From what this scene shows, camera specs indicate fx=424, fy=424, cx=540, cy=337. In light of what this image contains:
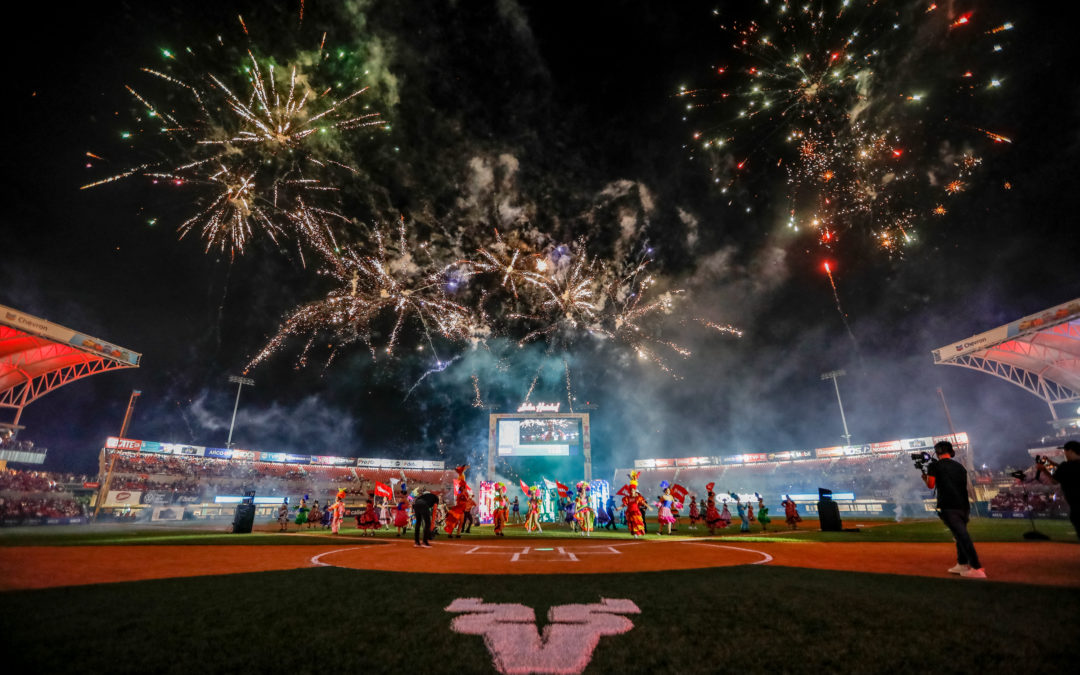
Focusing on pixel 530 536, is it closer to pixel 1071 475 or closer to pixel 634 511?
pixel 634 511

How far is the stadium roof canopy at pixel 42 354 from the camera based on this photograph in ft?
81.4

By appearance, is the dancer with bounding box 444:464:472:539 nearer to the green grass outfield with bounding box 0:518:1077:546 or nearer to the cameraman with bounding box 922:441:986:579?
the green grass outfield with bounding box 0:518:1077:546

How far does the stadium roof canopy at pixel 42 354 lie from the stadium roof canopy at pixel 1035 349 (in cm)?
5771

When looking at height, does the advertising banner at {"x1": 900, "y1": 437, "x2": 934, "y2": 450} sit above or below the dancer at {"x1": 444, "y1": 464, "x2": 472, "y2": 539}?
above

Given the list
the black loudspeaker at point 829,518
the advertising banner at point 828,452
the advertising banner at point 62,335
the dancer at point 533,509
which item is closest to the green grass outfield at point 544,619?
the black loudspeaker at point 829,518

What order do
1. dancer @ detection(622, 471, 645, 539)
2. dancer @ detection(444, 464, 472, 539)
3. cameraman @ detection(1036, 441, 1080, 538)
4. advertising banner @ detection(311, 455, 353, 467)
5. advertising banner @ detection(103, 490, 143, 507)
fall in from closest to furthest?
1. cameraman @ detection(1036, 441, 1080, 538)
2. dancer @ detection(444, 464, 472, 539)
3. dancer @ detection(622, 471, 645, 539)
4. advertising banner @ detection(103, 490, 143, 507)
5. advertising banner @ detection(311, 455, 353, 467)

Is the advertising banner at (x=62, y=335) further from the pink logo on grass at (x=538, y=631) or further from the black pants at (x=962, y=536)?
the black pants at (x=962, y=536)

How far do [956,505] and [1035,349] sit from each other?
Result: 36225 mm

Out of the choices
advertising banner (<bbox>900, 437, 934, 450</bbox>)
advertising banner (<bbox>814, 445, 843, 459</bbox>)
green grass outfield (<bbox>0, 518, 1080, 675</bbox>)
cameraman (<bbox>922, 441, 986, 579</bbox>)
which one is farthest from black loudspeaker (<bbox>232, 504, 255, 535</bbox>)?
advertising banner (<bbox>814, 445, 843, 459</bbox>)

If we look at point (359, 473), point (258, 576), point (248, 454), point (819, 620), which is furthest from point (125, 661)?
point (359, 473)

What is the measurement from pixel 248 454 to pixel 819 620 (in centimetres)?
6699

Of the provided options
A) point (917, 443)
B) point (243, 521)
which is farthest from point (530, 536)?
point (917, 443)

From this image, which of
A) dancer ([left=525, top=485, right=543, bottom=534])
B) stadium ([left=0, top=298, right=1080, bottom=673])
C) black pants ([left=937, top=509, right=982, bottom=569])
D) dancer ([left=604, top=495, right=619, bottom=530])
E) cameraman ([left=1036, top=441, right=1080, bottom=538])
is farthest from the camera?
dancer ([left=604, top=495, right=619, bottom=530])

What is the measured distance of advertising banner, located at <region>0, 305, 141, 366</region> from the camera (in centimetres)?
2362
